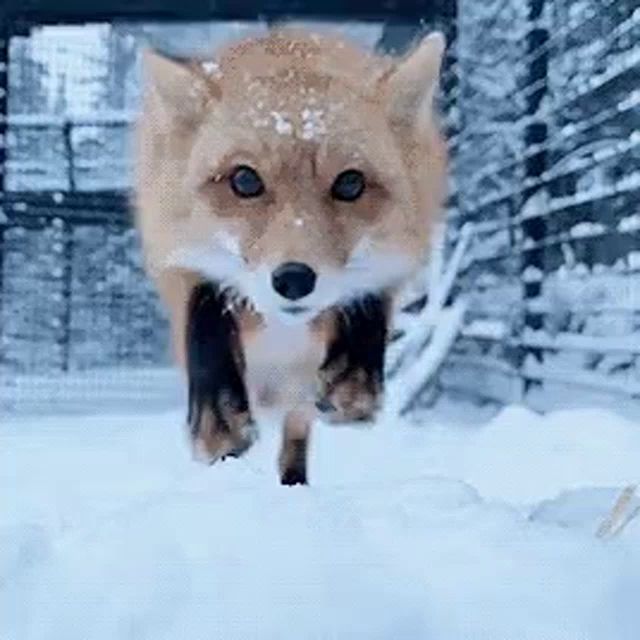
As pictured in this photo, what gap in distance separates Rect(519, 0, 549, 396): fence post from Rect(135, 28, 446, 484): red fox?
95 mm

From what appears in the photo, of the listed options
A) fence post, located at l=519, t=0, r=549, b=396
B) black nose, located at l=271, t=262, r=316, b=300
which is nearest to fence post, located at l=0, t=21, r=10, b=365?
black nose, located at l=271, t=262, r=316, b=300

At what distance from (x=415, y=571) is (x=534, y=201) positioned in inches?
16.8

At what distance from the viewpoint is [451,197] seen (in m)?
0.99

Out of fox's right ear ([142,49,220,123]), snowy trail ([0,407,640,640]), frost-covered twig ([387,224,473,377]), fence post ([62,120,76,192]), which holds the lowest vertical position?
snowy trail ([0,407,640,640])

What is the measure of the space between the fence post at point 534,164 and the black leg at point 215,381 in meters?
0.21

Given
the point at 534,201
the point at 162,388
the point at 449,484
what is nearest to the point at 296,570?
the point at 449,484

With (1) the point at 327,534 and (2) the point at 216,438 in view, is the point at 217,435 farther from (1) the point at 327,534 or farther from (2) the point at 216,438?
(1) the point at 327,534

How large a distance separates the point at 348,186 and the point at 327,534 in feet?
0.83

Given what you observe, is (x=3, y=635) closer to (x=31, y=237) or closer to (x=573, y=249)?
(x=31, y=237)

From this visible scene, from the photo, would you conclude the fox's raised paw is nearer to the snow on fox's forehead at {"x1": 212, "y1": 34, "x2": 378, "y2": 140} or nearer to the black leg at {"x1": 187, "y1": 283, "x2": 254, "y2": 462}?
the black leg at {"x1": 187, "y1": 283, "x2": 254, "y2": 462}

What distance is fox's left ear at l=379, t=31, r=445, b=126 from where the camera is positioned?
930 millimetres

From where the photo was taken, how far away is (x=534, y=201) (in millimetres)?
1046

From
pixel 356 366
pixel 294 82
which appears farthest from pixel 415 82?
pixel 356 366

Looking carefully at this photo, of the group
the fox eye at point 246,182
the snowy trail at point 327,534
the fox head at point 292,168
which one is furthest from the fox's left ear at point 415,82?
the snowy trail at point 327,534
